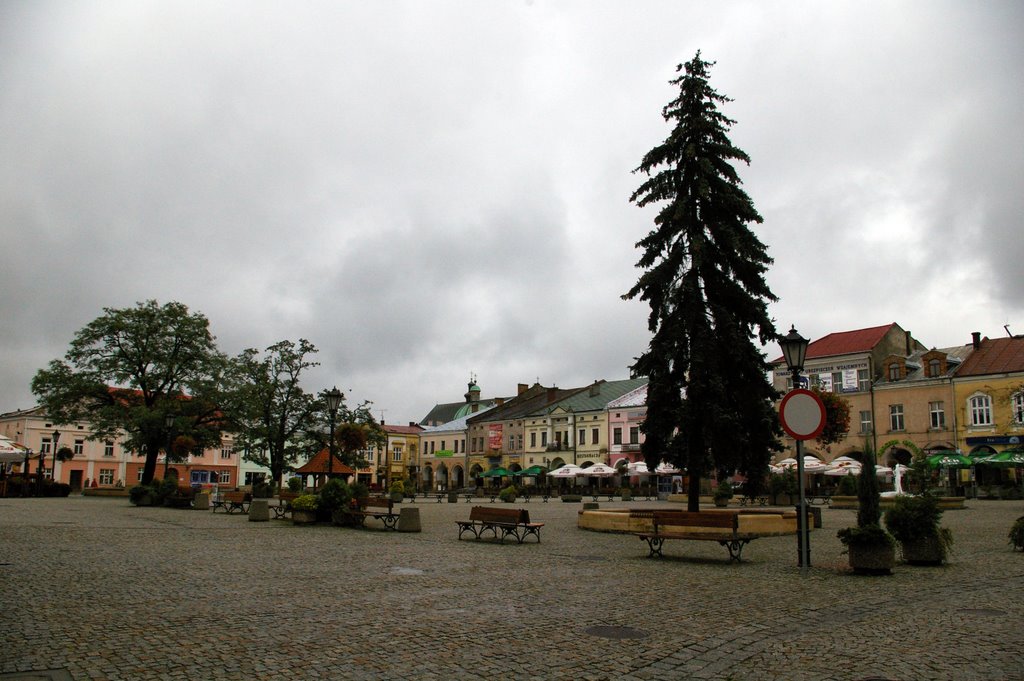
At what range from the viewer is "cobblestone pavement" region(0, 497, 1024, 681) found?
6379 millimetres

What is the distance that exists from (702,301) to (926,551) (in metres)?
9.55

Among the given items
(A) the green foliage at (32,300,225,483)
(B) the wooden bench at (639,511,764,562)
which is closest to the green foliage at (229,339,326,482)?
(A) the green foliage at (32,300,225,483)

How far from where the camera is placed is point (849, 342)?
58.6 metres

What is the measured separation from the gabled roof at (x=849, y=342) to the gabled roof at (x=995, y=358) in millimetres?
6436

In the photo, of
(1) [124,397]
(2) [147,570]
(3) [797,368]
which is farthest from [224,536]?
(1) [124,397]

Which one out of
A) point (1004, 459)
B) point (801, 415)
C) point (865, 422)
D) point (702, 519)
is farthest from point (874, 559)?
point (865, 422)

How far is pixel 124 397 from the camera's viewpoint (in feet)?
145

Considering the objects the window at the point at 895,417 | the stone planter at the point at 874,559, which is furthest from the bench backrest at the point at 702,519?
the window at the point at 895,417

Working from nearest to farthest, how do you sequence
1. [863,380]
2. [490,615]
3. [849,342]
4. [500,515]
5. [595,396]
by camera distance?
[490,615]
[500,515]
[863,380]
[849,342]
[595,396]

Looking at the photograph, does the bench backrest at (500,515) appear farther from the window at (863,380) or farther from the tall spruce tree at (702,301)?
the window at (863,380)

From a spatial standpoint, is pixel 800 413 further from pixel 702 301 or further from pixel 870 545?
pixel 702 301

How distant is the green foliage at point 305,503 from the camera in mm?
23469

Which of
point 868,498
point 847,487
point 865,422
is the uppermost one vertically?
point 865,422

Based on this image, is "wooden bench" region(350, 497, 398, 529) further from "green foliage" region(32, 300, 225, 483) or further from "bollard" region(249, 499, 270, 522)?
"green foliage" region(32, 300, 225, 483)
